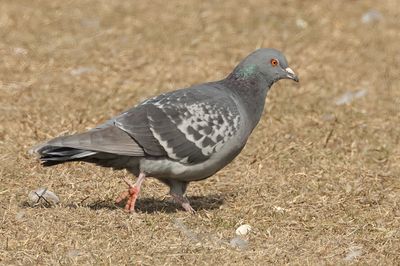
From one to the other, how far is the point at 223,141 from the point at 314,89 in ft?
14.0

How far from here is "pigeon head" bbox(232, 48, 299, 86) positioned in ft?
26.7

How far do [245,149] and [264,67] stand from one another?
1629 mm

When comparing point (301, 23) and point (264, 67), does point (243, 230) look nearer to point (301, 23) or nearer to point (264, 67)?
point (264, 67)

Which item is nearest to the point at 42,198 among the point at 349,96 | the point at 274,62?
the point at 274,62

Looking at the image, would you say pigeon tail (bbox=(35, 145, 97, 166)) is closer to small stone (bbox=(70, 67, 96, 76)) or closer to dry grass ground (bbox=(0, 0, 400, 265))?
dry grass ground (bbox=(0, 0, 400, 265))

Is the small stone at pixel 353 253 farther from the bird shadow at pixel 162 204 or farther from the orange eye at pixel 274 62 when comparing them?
the orange eye at pixel 274 62

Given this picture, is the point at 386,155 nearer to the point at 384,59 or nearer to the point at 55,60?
the point at 384,59

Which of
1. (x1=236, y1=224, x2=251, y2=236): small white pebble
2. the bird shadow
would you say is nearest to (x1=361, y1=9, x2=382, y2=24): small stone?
the bird shadow

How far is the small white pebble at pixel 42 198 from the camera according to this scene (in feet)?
25.3

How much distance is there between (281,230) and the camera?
289 inches

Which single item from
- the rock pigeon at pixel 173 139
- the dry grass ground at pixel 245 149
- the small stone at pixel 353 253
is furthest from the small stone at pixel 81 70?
the small stone at pixel 353 253

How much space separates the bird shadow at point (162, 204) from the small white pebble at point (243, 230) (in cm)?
70

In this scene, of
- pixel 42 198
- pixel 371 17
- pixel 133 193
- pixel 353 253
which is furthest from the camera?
pixel 371 17

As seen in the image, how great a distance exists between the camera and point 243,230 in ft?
23.7
